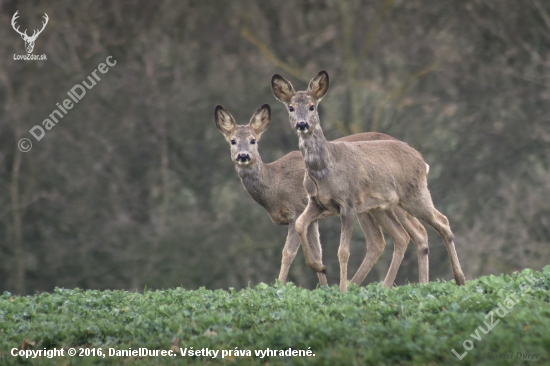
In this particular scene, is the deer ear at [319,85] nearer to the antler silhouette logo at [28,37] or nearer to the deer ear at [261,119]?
the deer ear at [261,119]

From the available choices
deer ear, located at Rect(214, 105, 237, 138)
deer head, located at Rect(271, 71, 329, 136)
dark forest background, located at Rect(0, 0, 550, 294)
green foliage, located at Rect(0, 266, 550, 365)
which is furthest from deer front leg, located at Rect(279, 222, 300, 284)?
dark forest background, located at Rect(0, 0, 550, 294)

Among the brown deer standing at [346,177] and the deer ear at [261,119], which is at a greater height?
the deer ear at [261,119]

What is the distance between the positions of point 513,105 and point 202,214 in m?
5.76

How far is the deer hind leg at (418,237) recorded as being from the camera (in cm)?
1088

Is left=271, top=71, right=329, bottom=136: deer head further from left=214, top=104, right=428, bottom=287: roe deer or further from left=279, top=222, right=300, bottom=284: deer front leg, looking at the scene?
left=279, top=222, right=300, bottom=284: deer front leg

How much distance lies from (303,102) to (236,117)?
6.40 meters

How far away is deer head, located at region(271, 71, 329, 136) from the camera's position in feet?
32.9

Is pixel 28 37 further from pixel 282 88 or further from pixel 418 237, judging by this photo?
pixel 418 237

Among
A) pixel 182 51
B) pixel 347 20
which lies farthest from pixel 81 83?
pixel 347 20

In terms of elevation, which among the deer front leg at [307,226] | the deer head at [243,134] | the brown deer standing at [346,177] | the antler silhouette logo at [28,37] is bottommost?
the deer front leg at [307,226]

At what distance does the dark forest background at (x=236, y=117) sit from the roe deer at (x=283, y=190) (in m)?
4.51

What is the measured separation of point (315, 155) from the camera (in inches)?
396

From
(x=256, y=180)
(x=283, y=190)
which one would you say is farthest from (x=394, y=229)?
(x=256, y=180)

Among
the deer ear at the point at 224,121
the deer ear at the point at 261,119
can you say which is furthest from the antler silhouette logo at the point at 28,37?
the deer ear at the point at 261,119
